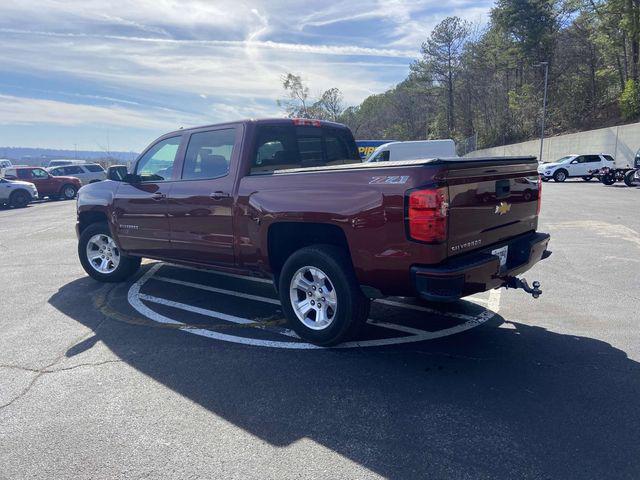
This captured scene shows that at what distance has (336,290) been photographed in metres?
3.89

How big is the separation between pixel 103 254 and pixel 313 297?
13.0 feet

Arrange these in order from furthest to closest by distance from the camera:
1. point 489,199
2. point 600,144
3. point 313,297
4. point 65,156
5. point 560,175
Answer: point 65,156
point 600,144
point 560,175
point 313,297
point 489,199

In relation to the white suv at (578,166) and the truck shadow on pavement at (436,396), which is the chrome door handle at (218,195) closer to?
the truck shadow on pavement at (436,396)

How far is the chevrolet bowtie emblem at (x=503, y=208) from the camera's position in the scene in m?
3.91

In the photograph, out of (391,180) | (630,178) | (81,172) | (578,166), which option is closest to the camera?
(391,180)

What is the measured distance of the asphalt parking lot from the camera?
104 inches

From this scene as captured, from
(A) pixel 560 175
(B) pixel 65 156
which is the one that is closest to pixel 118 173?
(A) pixel 560 175

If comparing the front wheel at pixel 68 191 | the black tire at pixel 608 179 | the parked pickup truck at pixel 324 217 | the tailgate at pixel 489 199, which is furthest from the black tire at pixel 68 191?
the black tire at pixel 608 179

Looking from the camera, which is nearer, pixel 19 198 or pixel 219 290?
pixel 219 290

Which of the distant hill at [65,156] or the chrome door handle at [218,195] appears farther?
the distant hill at [65,156]

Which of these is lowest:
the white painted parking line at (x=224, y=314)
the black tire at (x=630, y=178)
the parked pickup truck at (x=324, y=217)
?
the black tire at (x=630, y=178)

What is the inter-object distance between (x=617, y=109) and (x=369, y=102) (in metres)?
67.3

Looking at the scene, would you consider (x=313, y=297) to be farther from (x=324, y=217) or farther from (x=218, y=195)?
(x=218, y=195)

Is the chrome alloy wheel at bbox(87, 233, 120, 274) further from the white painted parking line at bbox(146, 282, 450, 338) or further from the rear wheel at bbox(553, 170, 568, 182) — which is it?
the rear wheel at bbox(553, 170, 568, 182)
